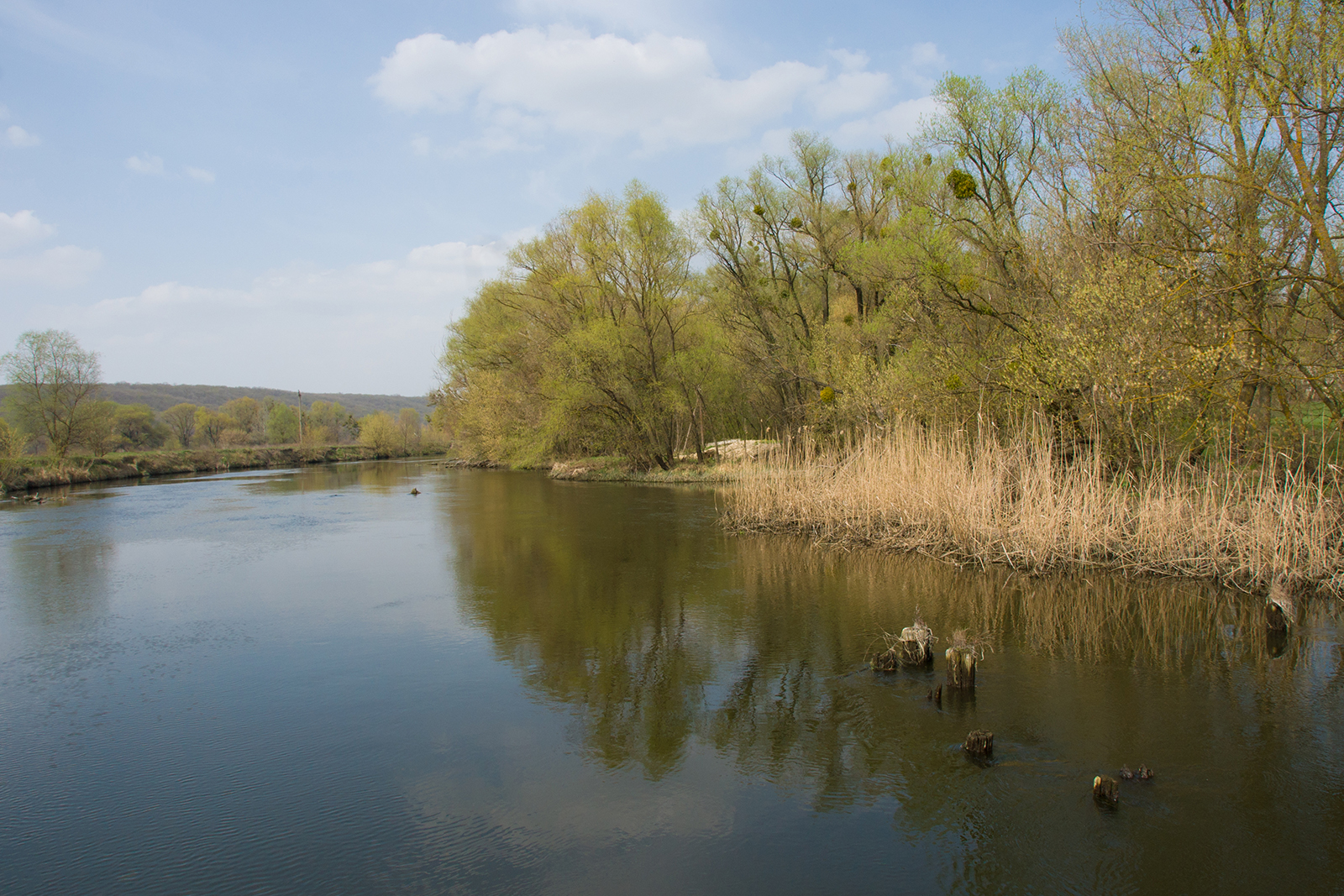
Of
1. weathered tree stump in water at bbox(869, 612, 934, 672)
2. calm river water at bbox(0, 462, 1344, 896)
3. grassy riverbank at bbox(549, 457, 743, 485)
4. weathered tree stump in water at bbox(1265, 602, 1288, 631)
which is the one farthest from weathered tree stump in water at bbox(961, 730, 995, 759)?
grassy riverbank at bbox(549, 457, 743, 485)

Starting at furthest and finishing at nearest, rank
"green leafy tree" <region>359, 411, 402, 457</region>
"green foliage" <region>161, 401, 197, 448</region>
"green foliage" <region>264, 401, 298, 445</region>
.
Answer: "green foliage" <region>264, 401, 298, 445</region> → "green foliage" <region>161, 401, 197, 448</region> → "green leafy tree" <region>359, 411, 402, 457</region>

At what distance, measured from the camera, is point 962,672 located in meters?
5.49

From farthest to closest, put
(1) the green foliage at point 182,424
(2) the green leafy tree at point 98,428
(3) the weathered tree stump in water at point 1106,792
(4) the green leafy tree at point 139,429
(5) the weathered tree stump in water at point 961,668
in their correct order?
(1) the green foliage at point 182,424
(4) the green leafy tree at point 139,429
(2) the green leafy tree at point 98,428
(5) the weathered tree stump in water at point 961,668
(3) the weathered tree stump in water at point 1106,792

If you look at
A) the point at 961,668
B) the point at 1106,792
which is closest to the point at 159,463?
the point at 961,668

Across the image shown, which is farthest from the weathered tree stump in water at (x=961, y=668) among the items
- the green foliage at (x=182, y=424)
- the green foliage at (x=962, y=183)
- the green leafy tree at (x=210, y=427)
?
the green leafy tree at (x=210, y=427)

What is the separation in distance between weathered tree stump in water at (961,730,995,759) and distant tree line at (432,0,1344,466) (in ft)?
16.6

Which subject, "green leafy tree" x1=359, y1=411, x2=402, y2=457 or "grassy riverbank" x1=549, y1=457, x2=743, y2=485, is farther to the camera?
"green leafy tree" x1=359, y1=411, x2=402, y2=457

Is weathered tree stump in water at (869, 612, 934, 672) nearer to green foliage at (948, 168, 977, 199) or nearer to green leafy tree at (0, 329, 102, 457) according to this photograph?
green foliage at (948, 168, 977, 199)

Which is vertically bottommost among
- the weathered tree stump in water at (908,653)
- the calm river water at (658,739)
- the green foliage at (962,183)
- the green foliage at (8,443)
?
the calm river water at (658,739)

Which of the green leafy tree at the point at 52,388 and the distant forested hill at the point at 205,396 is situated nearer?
the green leafy tree at the point at 52,388

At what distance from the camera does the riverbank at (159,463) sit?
28078 mm

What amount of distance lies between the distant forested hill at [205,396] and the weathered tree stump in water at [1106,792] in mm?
69024

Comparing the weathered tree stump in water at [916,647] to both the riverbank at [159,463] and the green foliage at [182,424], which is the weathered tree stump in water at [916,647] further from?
the green foliage at [182,424]

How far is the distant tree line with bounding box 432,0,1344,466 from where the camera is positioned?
806cm
